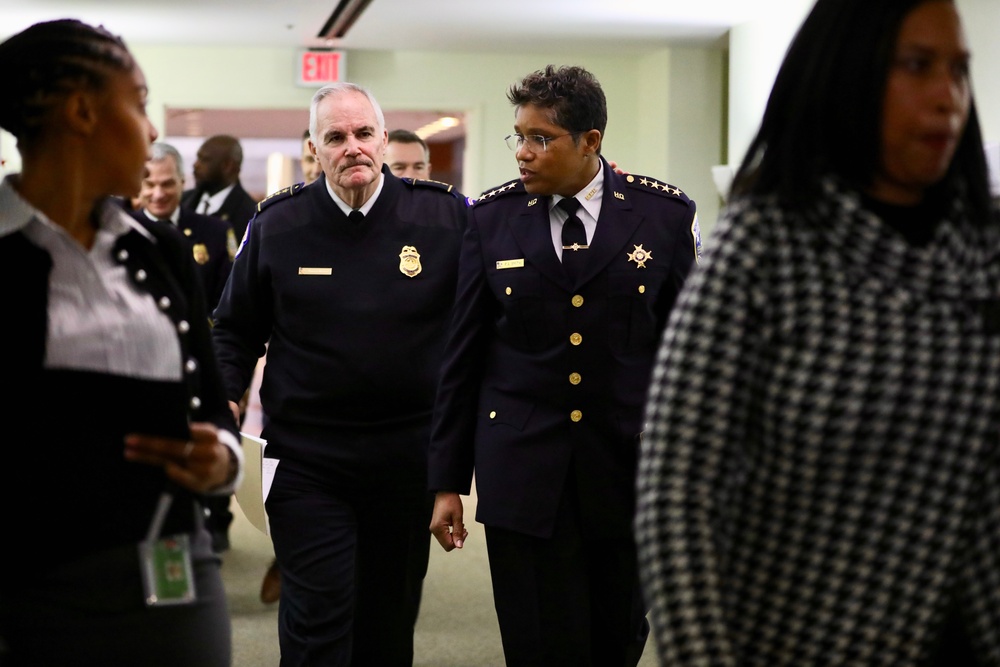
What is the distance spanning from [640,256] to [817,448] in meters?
1.54

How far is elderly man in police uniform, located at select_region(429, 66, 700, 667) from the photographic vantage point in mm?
2809

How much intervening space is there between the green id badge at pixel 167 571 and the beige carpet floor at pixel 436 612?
2.86 metres

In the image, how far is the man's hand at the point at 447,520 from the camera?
297 cm

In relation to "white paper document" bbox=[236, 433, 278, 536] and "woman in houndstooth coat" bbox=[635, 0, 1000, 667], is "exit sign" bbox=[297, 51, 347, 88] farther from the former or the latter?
"woman in houndstooth coat" bbox=[635, 0, 1000, 667]

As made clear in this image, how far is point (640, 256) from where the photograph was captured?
2.87m

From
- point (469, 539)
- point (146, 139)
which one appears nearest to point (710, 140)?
point (469, 539)

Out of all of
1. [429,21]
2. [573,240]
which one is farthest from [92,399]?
[429,21]

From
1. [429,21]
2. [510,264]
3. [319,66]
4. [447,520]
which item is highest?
[429,21]

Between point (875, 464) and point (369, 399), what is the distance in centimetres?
217

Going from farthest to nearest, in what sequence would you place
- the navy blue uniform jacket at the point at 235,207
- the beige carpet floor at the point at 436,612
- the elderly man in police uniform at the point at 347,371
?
the navy blue uniform jacket at the point at 235,207, the beige carpet floor at the point at 436,612, the elderly man in police uniform at the point at 347,371

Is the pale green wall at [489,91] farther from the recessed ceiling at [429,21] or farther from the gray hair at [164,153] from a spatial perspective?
the gray hair at [164,153]

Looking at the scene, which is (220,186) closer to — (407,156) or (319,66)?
(407,156)

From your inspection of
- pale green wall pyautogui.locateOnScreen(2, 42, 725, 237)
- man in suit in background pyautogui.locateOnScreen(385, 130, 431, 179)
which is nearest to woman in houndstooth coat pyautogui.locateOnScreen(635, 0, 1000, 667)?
man in suit in background pyautogui.locateOnScreen(385, 130, 431, 179)

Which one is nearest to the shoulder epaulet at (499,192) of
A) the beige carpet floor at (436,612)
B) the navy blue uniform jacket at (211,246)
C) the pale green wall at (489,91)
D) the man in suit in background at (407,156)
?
the beige carpet floor at (436,612)
